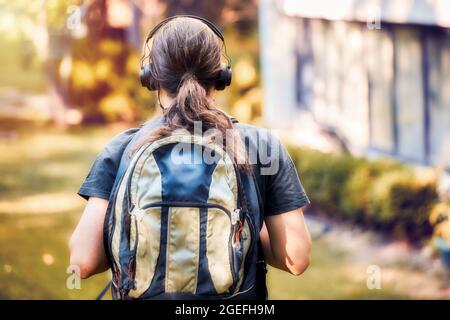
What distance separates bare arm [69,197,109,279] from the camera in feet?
8.98

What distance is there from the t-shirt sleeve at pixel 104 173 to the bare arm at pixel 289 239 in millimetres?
525

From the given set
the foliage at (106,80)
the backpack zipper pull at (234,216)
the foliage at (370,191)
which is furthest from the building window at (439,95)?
the foliage at (106,80)

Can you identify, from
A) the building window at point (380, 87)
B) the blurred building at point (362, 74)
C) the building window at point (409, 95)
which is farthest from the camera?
the building window at point (380, 87)

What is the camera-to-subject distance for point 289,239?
2832 mm

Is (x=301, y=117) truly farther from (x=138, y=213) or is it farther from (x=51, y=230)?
(x=138, y=213)

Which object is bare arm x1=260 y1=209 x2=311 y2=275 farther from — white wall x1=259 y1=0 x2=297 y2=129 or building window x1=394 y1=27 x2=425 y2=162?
white wall x1=259 y1=0 x2=297 y2=129

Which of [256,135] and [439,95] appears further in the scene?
[439,95]

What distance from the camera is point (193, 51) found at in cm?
272

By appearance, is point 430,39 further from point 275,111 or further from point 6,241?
point 6,241

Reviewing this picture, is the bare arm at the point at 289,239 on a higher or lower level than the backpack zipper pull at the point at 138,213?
lower

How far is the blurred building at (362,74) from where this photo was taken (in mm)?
8508

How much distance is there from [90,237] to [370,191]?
20.0 ft

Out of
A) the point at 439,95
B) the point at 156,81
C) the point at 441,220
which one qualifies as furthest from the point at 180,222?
the point at 439,95

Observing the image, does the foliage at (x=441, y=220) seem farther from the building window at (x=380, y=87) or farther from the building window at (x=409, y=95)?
the building window at (x=380, y=87)
